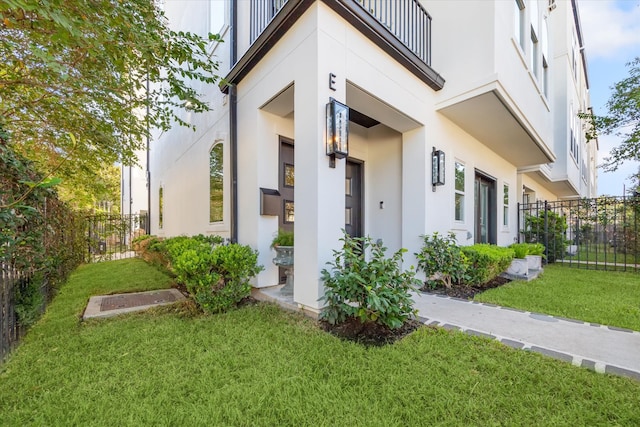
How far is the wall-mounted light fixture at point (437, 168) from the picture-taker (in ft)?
17.0

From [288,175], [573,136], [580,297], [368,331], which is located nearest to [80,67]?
[288,175]

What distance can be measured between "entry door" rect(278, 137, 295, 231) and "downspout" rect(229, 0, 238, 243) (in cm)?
81

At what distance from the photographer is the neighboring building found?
3.50 metres

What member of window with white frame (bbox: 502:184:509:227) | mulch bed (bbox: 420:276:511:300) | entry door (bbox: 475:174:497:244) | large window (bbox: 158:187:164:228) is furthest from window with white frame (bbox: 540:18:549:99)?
A: large window (bbox: 158:187:164:228)

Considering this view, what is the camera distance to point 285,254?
4227mm

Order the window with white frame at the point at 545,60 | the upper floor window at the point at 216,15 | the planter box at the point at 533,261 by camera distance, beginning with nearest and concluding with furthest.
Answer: the upper floor window at the point at 216,15
the planter box at the point at 533,261
the window with white frame at the point at 545,60

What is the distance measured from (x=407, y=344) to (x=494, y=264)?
11.7 feet

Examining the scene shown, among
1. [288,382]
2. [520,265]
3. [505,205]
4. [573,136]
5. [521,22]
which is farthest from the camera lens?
[573,136]

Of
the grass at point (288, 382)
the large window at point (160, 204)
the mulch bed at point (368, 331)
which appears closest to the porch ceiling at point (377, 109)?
the mulch bed at point (368, 331)

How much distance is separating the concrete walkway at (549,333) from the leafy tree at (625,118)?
29.9ft

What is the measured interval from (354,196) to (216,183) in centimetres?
306

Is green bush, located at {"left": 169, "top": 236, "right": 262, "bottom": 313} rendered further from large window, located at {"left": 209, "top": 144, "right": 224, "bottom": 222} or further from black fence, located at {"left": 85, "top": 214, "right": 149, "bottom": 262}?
black fence, located at {"left": 85, "top": 214, "right": 149, "bottom": 262}

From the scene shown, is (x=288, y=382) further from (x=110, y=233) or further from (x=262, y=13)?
(x=110, y=233)

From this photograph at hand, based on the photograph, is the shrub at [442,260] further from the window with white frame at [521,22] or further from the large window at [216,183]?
the window with white frame at [521,22]
